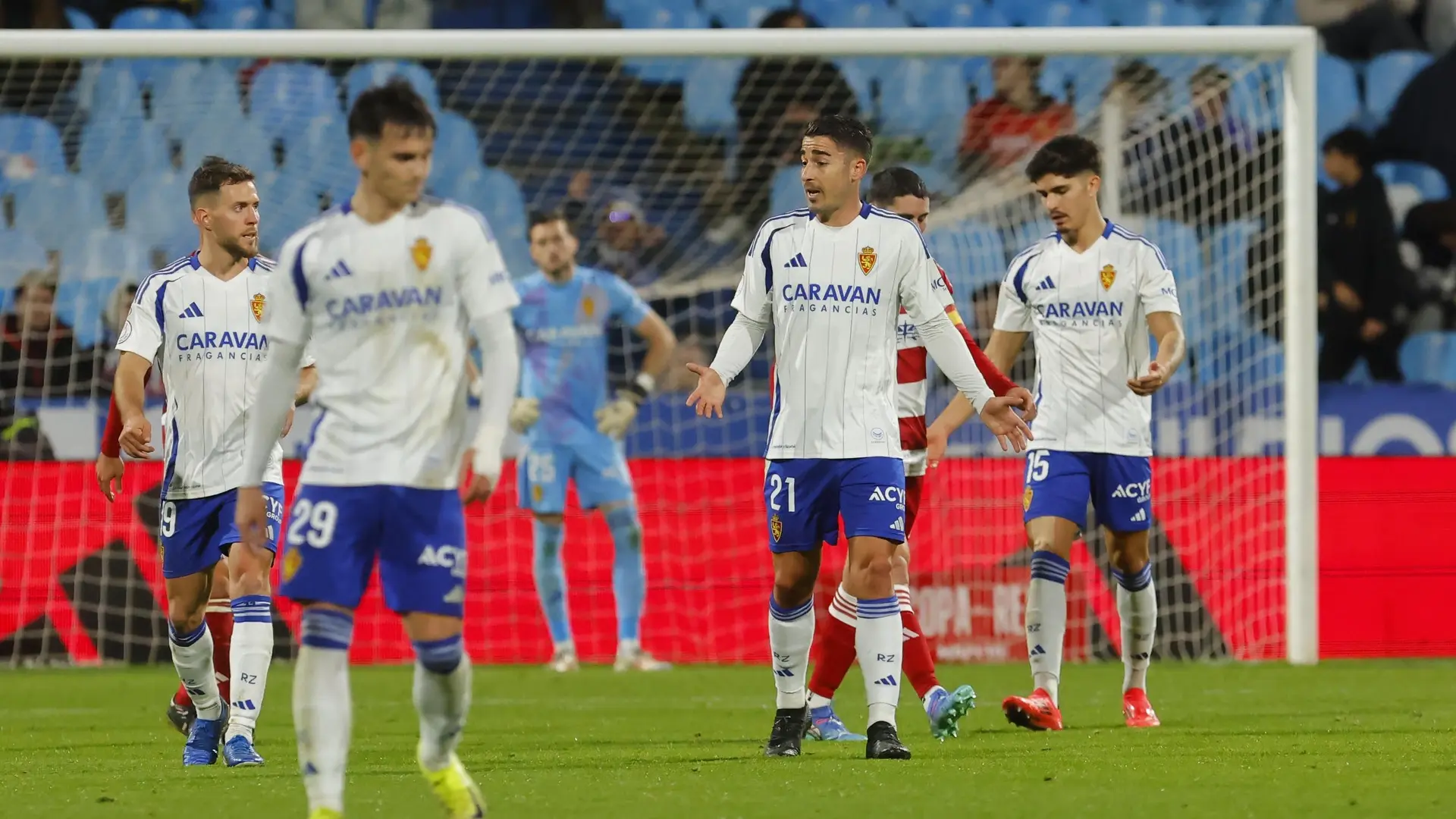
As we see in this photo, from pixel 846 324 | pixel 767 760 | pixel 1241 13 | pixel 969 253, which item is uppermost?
pixel 1241 13

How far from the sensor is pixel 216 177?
7.20 meters

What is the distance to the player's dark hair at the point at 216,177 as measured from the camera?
23.6ft

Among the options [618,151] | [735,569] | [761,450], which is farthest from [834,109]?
[735,569]

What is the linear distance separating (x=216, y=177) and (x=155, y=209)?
23.9ft

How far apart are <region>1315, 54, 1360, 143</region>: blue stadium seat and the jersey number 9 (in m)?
12.7

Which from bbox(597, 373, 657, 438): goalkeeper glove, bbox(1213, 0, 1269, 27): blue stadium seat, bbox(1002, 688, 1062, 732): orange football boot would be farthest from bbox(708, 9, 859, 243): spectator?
bbox(1002, 688, 1062, 732): orange football boot

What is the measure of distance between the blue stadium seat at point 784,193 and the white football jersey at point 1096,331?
6.80 m

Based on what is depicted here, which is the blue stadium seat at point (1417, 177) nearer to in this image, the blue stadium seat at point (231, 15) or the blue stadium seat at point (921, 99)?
the blue stadium seat at point (921, 99)

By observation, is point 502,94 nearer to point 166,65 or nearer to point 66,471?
point 166,65

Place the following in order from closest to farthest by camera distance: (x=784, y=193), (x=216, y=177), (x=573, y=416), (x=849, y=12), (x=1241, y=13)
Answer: (x=216, y=177)
(x=573, y=416)
(x=784, y=193)
(x=849, y=12)
(x=1241, y=13)

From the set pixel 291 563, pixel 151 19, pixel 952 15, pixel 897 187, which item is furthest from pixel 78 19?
pixel 291 563

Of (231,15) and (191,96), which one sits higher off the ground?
(231,15)

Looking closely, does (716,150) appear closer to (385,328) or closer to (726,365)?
(726,365)

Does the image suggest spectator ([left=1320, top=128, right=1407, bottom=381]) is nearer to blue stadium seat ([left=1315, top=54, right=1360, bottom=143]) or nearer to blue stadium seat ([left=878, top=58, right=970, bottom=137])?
blue stadium seat ([left=1315, top=54, right=1360, bottom=143])
